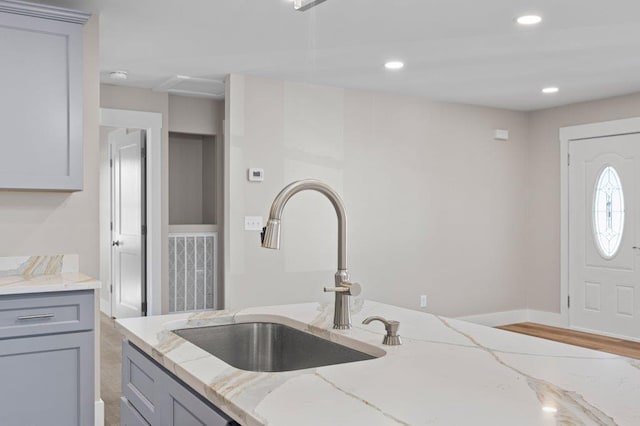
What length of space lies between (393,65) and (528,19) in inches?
50.0

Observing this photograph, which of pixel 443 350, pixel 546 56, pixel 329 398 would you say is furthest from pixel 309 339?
pixel 546 56

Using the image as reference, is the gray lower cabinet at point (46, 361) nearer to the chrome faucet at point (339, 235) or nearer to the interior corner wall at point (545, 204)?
the chrome faucet at point (339, 235)

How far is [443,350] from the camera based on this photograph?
4.63 ft

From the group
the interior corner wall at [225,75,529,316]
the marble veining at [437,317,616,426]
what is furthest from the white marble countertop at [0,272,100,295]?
the marble veining at [437,317,616,426]

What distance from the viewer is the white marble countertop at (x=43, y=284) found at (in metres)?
2.66

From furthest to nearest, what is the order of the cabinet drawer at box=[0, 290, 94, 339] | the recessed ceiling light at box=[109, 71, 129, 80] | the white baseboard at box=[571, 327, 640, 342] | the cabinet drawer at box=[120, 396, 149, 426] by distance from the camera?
the white baseboard at box=[571, 327, 640, 342]
the recessed ceiling light at box=[109, 71, 129, 80]
the cabinet drawer at box=[0, 290, 94, 339]
the cabinet drawer at box=[120, 396, 149, 426]

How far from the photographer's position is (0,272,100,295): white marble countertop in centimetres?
266

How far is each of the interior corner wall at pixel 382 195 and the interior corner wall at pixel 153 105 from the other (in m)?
1.06

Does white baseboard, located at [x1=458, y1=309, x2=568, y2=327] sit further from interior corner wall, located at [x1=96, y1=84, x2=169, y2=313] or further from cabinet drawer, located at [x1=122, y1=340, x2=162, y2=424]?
cabinet drawer, located at [x1=122, y1=340, x2=162, y2=424]

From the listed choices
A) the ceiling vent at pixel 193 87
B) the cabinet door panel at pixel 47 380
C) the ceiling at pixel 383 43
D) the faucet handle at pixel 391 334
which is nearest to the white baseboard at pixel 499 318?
the ceiling at pixel 383 43

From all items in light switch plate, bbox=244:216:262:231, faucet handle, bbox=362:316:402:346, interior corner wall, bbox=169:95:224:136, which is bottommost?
faucet handle, bbox=362:316:402:346

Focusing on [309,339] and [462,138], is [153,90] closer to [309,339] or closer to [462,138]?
[462,138]

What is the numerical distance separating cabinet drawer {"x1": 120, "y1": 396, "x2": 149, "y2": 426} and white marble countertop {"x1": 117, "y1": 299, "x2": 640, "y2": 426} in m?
0.17

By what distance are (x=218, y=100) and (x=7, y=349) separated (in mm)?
4018
